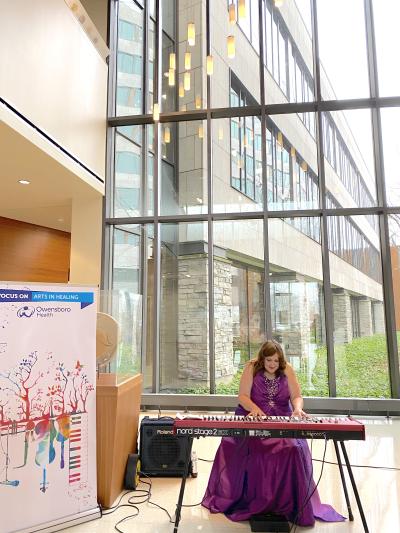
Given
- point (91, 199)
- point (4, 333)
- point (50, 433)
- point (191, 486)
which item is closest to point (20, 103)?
point (91, 199)

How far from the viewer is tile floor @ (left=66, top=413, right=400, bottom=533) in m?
2.76

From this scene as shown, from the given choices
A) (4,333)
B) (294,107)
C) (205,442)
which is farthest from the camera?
(294,107)

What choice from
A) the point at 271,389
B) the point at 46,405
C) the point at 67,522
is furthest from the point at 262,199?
the point at 67,522

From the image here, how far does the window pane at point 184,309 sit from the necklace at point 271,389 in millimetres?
2967

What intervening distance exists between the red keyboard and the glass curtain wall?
3.43 meters

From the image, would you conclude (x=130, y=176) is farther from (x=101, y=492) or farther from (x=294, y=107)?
(x=101, y=492)

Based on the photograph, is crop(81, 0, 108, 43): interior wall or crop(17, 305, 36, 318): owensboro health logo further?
crop(81, 0, 108, 43): interior wall

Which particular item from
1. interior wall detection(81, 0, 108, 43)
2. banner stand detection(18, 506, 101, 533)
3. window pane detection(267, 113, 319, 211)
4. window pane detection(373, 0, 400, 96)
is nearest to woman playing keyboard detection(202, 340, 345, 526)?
banner stand detection(18, 506, 101, 533)

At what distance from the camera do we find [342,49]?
6469mm

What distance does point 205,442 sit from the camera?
486 cm

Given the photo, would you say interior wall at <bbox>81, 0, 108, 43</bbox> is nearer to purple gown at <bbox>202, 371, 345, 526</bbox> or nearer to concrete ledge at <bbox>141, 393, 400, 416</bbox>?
concrete ledge at <bbox>141, 393, 400, 416</bbox>

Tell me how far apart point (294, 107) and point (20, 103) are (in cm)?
405

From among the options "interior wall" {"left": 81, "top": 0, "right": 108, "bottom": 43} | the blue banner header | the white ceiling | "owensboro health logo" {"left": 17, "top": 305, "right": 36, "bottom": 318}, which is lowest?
"owensboro health logo" {"left": 17, "top": 305, "right": 36, "bottom": 318}

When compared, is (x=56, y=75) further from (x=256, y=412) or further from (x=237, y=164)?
(x=256, y=412)
